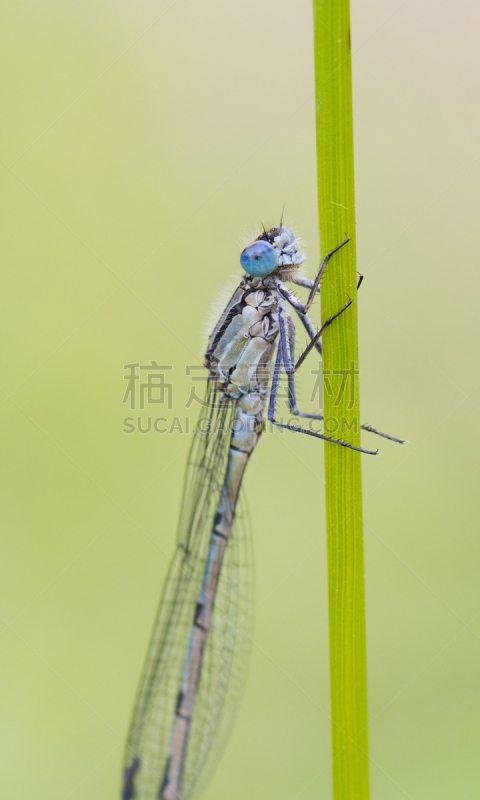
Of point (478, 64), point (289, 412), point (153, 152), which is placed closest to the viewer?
point (289, 412)

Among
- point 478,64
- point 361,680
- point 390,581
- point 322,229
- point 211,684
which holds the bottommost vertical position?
point 211,684

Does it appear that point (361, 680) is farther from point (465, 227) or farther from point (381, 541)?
point (465, 227)

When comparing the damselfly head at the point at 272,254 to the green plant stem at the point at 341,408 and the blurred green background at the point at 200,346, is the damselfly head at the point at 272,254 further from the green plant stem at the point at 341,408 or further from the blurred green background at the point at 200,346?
the blurred green background at the point at 200,346

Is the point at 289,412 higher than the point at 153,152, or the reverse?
the point at 153,152

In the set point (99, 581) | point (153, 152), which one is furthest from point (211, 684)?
point (153, 152)

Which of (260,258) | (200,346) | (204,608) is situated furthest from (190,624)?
(260,258)

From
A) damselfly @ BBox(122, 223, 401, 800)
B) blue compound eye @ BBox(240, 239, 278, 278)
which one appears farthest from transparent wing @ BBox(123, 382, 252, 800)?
blue compound eye @ BBox(240, 239, 278, 278)

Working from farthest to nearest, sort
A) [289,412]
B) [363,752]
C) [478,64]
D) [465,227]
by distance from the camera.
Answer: [465,227], [478,64], [289,412], [363,752]

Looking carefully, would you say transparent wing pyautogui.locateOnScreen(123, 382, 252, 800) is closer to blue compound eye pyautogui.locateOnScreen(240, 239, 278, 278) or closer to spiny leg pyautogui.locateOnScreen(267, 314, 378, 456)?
spiny leg pyautogui.locateOnScreen(267, 314, 378, 456)
